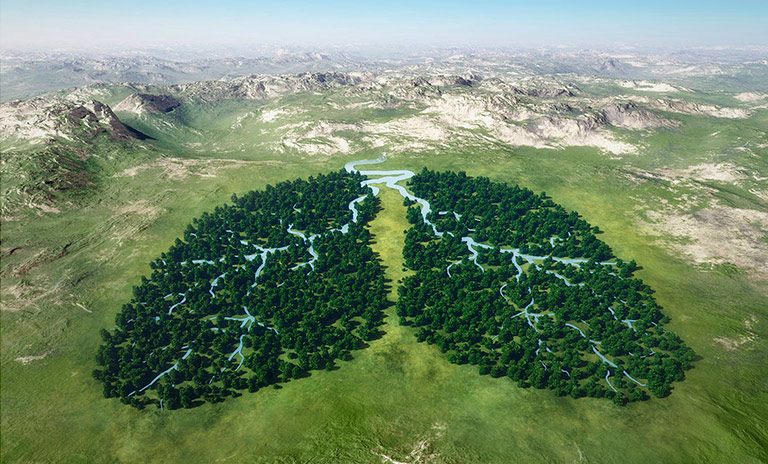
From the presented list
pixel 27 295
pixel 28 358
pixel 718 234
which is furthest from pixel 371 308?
pixel 718 234

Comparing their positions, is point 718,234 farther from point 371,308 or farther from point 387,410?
point 387,410

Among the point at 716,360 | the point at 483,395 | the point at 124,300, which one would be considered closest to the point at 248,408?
the point at 483,395

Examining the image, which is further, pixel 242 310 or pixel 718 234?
pixel 718 234

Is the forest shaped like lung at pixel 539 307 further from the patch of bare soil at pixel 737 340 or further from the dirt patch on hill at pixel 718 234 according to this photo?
the dirt patch on hill at pixel 718 234

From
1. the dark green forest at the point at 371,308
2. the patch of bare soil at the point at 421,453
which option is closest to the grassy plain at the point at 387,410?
the patch of bare soil at the point at 421,453

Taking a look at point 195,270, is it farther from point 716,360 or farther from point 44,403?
point 716,360

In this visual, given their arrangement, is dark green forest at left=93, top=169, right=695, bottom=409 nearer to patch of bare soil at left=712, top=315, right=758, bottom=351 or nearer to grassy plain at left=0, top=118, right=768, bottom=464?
grassy plain at left=0, top=118, right=768, bottom=464

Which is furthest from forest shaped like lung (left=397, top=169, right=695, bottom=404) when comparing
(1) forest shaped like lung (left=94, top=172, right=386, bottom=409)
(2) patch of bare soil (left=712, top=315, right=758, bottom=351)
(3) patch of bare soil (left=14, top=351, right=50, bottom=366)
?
(3) patch of bare soil (left=14, top=351, right=50, bottom=366)
